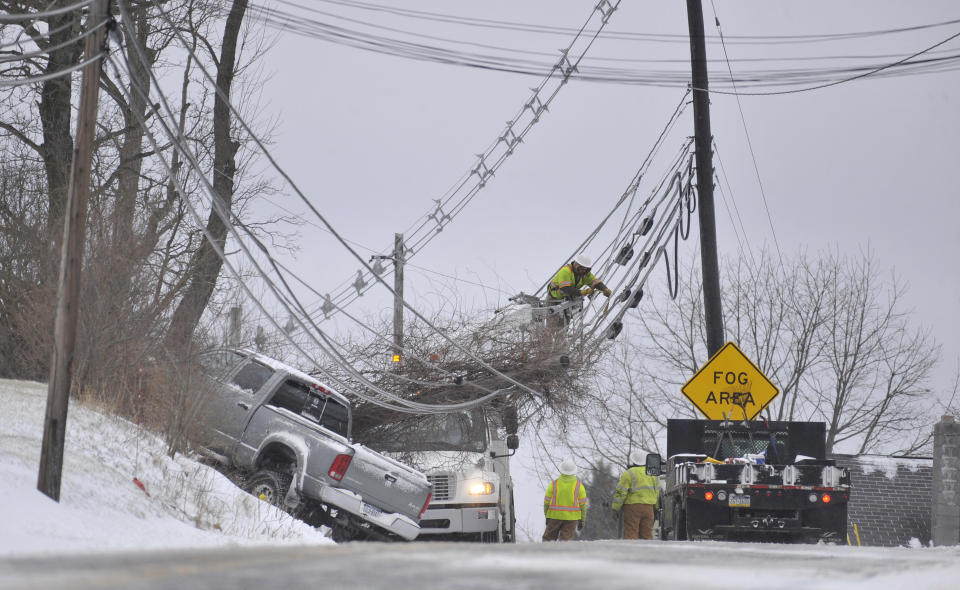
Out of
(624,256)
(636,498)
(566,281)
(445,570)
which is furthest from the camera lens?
(624,256)

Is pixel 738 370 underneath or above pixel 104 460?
above

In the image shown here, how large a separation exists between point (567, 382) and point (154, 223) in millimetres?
6407

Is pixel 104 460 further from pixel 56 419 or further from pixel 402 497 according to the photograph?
pixel 402 497

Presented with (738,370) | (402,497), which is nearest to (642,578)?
(402,497)

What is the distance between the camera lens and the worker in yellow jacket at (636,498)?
16906 mm

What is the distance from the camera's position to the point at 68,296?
915 centimetres

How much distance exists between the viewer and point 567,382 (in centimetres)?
1789

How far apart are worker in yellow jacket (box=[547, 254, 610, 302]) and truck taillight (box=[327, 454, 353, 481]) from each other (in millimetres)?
5698

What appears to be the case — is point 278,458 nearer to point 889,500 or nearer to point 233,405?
point 233,405

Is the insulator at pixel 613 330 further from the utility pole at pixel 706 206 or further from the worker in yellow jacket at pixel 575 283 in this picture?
the utility pole at pixel 706 206

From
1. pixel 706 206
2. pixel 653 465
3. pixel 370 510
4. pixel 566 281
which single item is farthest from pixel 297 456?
pixel 706 206

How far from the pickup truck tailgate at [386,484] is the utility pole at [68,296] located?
482 centimetres

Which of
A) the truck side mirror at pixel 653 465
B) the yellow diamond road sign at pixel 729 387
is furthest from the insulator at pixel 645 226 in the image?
the truck side mirror at pixel 653 465

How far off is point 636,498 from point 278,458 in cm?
552
